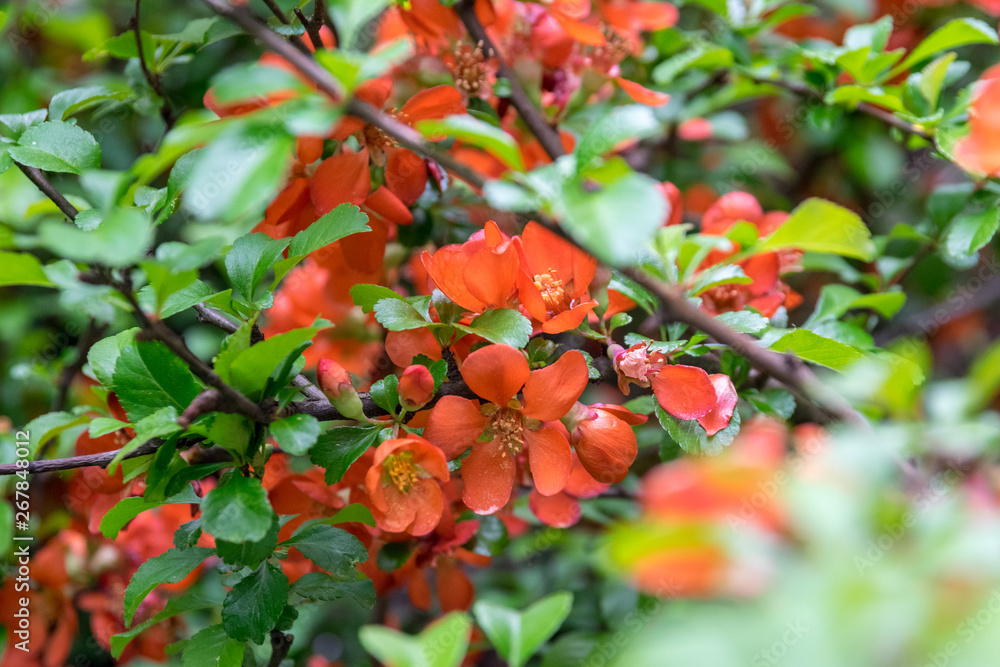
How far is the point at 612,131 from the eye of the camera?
1.72 ft

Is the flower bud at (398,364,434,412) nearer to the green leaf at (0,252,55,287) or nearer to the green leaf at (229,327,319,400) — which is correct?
the green leaf at (229,327,319,400)

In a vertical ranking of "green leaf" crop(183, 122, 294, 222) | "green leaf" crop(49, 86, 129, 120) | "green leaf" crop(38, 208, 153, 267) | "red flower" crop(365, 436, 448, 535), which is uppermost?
"green leaf" crop(183, 122, 294, 222)

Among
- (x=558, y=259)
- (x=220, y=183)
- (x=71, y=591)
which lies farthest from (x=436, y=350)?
(x=71, y=591)

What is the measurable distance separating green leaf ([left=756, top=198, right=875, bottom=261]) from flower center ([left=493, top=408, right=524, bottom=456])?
305mm

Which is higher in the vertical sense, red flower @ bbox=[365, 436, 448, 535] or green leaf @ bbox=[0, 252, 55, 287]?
green leaf @ bbox=[0, 252, 55, 287]

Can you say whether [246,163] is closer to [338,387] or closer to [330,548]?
[338,387]

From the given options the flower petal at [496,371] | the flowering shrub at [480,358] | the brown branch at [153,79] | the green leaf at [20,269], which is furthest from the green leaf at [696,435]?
the brown branch at [153,79]

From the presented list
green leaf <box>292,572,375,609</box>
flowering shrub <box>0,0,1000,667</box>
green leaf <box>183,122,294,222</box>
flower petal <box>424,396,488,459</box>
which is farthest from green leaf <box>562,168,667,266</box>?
green leaf <box>292,572,375,609</box>

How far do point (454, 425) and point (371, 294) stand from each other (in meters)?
0.16

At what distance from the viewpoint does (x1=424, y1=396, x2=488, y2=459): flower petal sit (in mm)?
718

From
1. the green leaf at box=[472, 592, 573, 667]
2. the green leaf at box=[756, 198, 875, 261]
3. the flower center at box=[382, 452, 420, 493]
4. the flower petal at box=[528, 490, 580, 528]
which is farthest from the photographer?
the flower petal at box=[528, 490, 580, 528]

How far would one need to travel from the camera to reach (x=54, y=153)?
2.46 ft

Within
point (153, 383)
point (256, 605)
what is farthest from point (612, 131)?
point (256, 605)

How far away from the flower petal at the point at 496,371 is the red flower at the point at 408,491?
0.25ft
